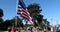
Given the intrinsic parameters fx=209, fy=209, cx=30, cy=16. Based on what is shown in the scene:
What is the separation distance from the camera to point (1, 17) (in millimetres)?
77875

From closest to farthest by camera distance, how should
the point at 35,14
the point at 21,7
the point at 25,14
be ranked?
1. the point at 21,7
2. the point at 25,14
3. the point at 35,14

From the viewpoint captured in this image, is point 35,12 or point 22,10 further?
point 35,12

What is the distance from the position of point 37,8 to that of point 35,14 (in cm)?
326

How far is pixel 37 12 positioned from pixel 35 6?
97.5 inches

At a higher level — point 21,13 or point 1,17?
point 21,13

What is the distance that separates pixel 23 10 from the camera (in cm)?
1077

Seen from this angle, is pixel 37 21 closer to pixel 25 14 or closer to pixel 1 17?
pixel 1 17

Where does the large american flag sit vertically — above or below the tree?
above

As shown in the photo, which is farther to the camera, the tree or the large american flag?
the tree

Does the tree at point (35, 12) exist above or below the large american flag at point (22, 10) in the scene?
below

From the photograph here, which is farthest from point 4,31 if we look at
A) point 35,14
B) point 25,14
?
point 25,14

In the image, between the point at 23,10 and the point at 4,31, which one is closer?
the point at 23,10

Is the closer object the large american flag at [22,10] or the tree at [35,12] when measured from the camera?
the large american flag at [22,10]

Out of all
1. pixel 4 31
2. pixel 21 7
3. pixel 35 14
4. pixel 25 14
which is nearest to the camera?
pixel 21 7
